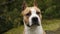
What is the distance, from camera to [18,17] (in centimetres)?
991

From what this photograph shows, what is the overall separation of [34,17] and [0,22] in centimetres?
345

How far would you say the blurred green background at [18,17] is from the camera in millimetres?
9734

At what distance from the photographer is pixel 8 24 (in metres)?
9.89

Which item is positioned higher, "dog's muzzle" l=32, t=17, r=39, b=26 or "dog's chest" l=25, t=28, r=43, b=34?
"dog's muzzle" l=32, t=17, r=39, b=26

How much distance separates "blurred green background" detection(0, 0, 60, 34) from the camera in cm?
973

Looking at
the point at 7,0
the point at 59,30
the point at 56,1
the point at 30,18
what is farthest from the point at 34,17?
the point at 56,1

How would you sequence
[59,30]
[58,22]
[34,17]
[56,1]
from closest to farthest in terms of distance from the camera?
[34,17] → [59,30] → [58,22] → [56,1]

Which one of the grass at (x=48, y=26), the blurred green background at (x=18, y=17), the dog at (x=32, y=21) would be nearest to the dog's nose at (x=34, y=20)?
the dog at (x=32, y=21)

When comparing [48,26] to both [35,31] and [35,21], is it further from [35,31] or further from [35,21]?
[35,21]

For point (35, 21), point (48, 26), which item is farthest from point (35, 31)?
point (48, 26)

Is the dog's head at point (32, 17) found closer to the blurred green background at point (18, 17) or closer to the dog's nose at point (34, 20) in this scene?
the dog's nose at point (34, 20)

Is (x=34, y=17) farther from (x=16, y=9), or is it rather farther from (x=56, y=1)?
(x=56, y=1)

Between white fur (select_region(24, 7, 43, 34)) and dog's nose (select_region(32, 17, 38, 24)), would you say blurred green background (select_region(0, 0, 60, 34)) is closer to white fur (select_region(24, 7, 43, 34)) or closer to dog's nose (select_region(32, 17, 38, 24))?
white fur (select_region(24, 7, 43, 34))

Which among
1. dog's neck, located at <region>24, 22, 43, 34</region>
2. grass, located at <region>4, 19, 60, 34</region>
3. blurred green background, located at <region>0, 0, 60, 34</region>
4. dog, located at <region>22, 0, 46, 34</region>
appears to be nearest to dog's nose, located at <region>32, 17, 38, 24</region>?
dog, located at <region>22, 0, 46, 34</region>
